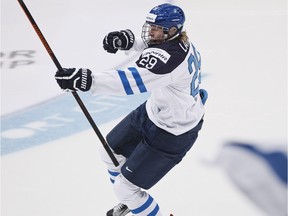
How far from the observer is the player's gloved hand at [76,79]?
8.39ft

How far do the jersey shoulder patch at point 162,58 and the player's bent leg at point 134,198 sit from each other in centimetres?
62

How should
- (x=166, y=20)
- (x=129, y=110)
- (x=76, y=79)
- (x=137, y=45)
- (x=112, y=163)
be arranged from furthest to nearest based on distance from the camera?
(x=129, y=110) < (x=137, y=45) < (x=112, y=163) < (x=166, y=20) < (x=76, y=79)

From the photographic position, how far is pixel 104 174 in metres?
3.77

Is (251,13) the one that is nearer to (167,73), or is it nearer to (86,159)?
(86,159)

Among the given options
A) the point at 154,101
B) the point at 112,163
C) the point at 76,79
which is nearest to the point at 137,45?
the point at 154,101

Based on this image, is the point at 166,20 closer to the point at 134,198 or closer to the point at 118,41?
the point at 118,41

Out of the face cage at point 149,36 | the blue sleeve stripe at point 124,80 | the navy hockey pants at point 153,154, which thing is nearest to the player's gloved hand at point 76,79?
the blue sleeve stripe at point 124,80

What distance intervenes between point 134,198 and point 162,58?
0.74m

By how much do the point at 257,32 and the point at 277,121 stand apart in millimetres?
1877

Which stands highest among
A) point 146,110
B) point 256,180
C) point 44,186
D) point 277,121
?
point 146,110

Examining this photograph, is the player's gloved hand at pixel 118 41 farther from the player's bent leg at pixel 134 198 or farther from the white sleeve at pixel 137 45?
the player's bent leg at pixel 134 198

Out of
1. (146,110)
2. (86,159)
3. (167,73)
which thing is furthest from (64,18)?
(167,73)

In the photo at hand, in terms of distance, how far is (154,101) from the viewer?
116 inches

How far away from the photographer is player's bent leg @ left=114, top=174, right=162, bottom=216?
292 centimetres
